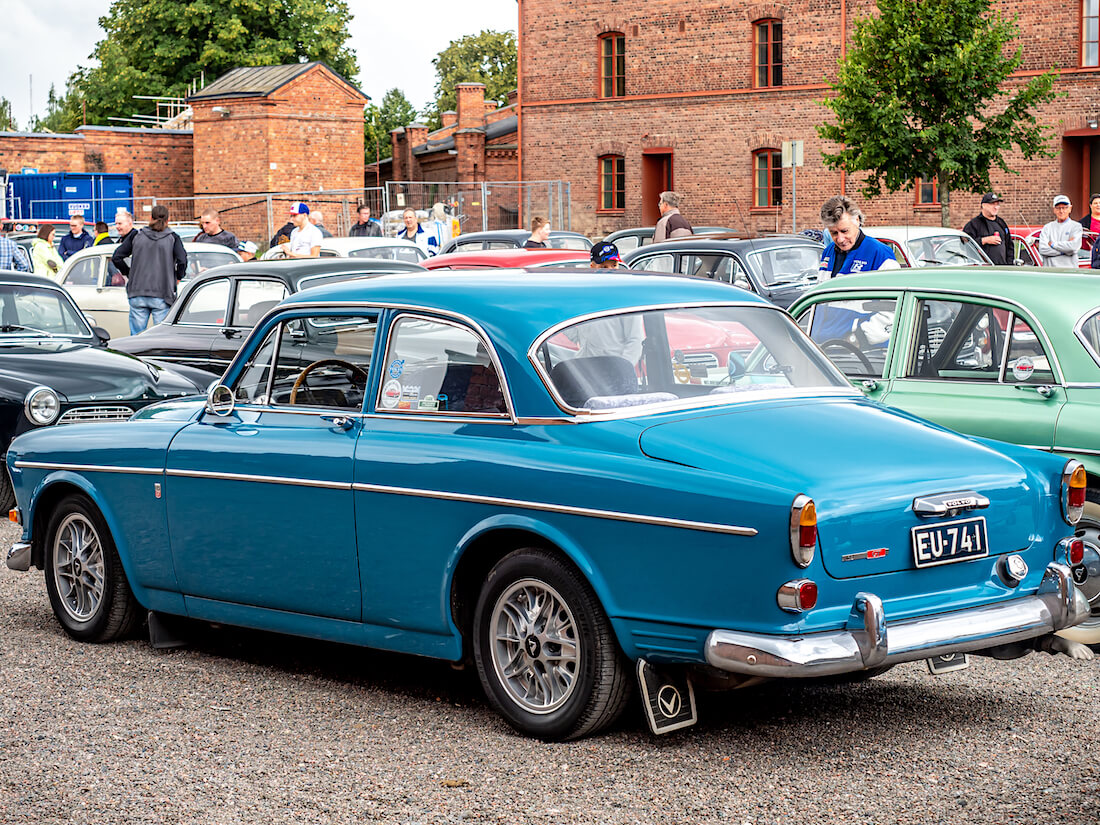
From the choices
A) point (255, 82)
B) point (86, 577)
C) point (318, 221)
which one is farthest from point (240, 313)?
point (255, 82)

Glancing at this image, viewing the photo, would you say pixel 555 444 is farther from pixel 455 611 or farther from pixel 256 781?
pixel 256 781

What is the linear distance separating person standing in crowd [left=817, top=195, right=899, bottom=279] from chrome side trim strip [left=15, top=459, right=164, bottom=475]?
5.20 m

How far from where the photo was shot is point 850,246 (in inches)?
416

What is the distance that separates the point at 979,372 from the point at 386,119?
103 m

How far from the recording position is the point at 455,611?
19.0 ft

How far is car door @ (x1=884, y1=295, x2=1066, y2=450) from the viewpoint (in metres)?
7.07

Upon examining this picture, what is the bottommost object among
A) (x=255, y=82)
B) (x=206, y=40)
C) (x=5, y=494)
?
(x=5, y=494)

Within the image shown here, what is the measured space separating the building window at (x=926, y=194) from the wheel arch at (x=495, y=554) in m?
37.9

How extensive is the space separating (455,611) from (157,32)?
6839 cm

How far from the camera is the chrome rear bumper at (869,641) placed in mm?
4789

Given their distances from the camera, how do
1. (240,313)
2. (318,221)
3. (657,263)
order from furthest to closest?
1. (318,221)
2. (657,263)
3. (240,313)

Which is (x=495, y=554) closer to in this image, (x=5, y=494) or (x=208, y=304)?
(x=5, y=494)

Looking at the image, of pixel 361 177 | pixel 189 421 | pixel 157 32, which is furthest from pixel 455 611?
pixel 157 32

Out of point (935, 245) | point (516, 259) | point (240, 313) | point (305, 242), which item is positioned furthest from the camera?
point (935, 245)
